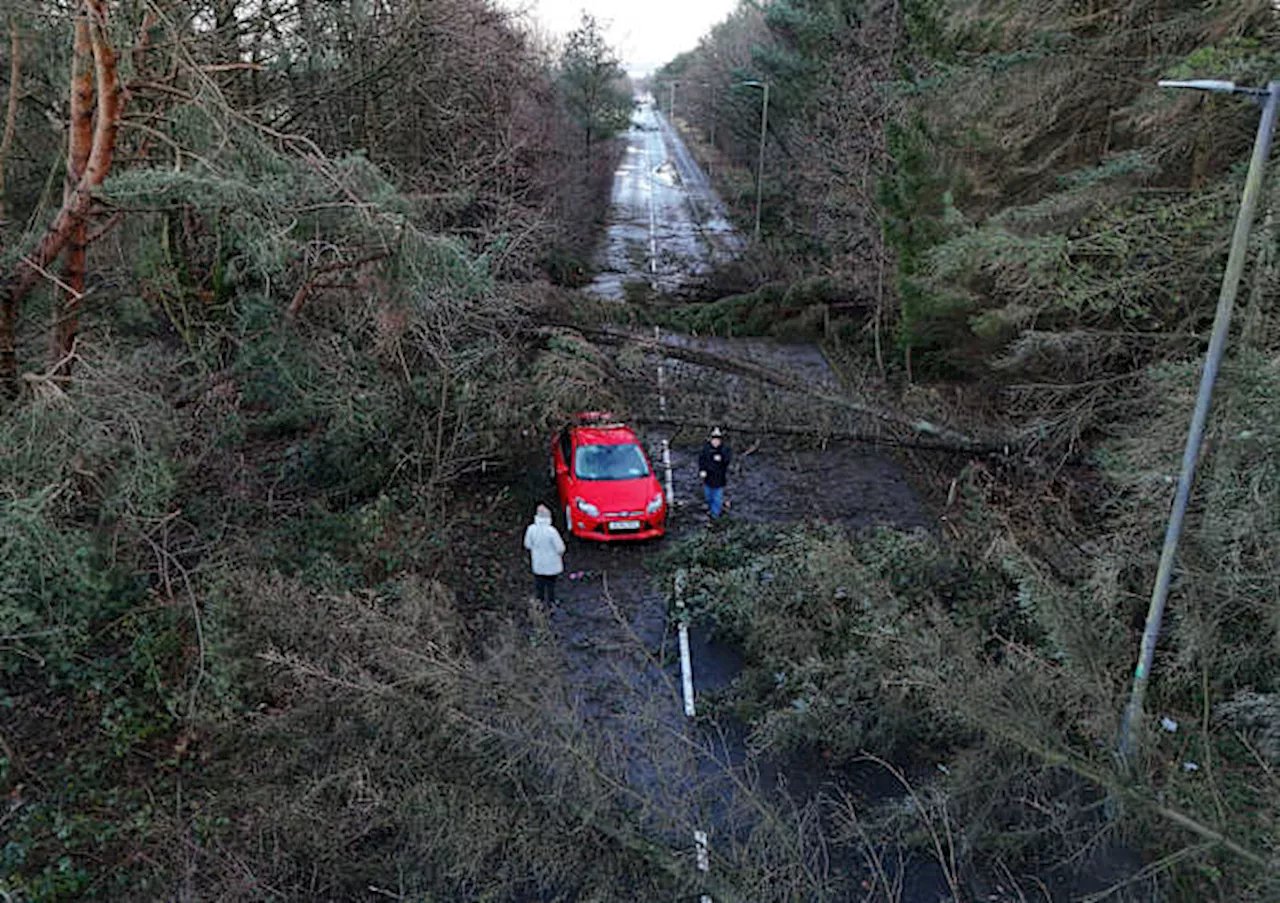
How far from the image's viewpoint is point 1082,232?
1177cm

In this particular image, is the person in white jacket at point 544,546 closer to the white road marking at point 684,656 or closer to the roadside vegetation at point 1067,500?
the white road marking at point 684,656

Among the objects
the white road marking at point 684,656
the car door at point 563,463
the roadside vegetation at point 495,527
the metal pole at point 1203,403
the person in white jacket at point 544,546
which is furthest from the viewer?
the car door at point 563,463

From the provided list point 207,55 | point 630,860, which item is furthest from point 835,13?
point 630,860

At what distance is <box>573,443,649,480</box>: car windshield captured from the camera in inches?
551

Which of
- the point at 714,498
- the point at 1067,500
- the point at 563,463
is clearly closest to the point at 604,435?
the point at 563,463

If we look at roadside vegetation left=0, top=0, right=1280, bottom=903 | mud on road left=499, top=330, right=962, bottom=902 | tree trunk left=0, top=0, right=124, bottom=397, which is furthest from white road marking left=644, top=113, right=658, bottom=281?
tree trunk left=0, top=0, right=124, bottom=397

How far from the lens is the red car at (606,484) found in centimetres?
1332

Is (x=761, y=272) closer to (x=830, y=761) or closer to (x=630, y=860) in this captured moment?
(x=830, y=761)

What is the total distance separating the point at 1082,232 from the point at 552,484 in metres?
9.11

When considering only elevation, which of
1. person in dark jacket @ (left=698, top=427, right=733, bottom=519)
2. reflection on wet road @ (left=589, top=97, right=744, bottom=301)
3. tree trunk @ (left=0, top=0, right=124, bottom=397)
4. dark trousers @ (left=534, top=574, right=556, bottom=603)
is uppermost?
tree trunk @ (left=0, top=0, right=124, bottom=397)

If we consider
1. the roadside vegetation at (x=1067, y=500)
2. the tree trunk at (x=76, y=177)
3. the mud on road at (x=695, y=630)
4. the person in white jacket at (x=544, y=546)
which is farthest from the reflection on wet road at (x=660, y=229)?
the tree trunk at (x=76, y=177)

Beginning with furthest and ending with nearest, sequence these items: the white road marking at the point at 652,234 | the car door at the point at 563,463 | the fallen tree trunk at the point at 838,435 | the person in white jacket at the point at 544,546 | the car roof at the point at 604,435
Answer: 1. the white road marking at the point at 652,234
2. the car roof at the point at 604,435
3. the car door at the point at 563,463
4. the fallen tree trunk at the point at 838,435
5. the person in white jacket at the point at 544,546

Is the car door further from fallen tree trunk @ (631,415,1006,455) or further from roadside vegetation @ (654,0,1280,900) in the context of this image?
roadside vegetation @ (654,0,1280,900)

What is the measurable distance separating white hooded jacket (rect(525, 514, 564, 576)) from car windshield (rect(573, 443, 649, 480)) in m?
3.05
